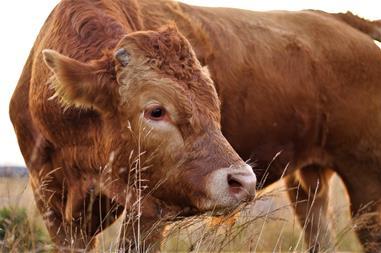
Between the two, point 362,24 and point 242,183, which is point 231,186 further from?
point 362,24

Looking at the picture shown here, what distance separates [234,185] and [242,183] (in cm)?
9

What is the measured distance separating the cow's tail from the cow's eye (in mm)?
3958

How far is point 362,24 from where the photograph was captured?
938 centimetres

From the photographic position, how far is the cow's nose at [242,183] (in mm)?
5312

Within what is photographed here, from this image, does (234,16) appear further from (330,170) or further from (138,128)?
(138,128)

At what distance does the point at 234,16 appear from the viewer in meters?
8.34

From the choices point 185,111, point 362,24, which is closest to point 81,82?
point 185,111

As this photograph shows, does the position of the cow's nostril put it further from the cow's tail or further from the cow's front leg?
the cow's tail

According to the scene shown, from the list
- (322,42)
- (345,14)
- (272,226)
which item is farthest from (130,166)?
(272,226)

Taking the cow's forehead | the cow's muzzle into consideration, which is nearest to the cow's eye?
the cow's forehead

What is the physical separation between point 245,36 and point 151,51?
92.4 inches

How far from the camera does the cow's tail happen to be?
9.34 meters

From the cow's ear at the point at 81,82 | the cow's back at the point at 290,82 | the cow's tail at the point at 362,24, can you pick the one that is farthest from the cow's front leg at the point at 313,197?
the cow's ear at the point at 81,82

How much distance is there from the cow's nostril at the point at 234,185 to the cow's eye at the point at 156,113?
2.10 feet
